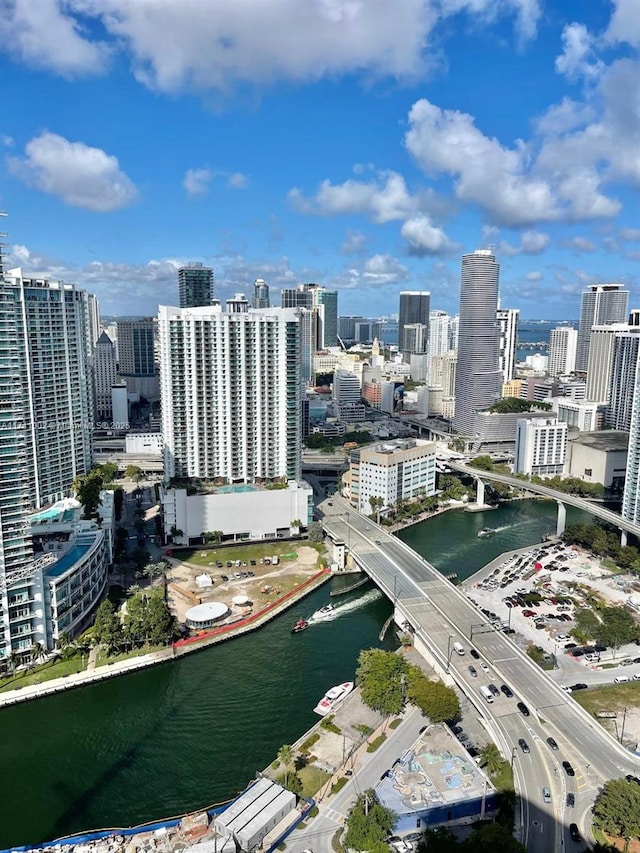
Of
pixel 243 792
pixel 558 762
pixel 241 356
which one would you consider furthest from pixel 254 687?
pixel 241 356

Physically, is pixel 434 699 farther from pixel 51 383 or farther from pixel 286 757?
pixel 51 383

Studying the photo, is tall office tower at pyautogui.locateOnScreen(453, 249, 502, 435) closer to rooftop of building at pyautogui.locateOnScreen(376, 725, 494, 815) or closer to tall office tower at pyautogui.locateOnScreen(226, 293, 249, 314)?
tall office tower at pyautogui.locateOnScreen(226, 293, 249, 314)

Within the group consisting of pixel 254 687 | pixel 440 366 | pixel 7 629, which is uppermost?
pixel 440 366

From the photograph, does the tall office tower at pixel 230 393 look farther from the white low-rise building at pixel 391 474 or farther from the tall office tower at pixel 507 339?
the tall office tower at pixel 507 339

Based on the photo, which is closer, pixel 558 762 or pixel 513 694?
pixel 558 762

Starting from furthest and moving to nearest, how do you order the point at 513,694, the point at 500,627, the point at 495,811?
the point at 500,627 < the point at 513,694 < the point at 495,811

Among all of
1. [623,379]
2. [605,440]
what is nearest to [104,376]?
[605,440]

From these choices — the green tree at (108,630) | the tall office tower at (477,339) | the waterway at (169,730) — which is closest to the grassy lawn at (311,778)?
the waterway at (169,730)

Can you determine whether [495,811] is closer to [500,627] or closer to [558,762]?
[558,762]
